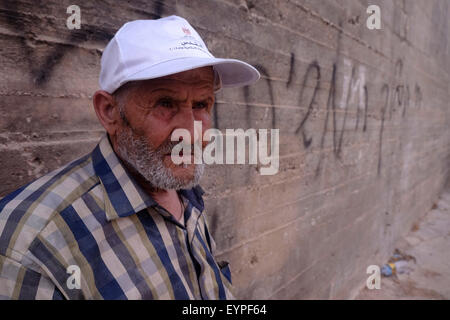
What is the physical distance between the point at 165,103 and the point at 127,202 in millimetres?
352

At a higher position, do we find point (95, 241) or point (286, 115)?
point (286, 115)

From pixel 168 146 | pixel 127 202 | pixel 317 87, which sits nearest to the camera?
pixel 127 202

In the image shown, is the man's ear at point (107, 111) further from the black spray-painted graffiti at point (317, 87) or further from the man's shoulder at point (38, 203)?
the black spray-painted graffiti at point (317, 87)

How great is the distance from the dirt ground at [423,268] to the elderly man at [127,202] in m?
4.01

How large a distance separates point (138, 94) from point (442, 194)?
426 inches

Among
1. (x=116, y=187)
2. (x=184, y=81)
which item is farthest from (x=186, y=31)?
(x=116, y=187)

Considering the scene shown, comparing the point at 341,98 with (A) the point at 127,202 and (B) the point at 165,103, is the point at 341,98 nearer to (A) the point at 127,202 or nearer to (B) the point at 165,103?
(B) the point at 165,103

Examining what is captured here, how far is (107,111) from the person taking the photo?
1102 mm

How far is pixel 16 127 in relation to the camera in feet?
3.95

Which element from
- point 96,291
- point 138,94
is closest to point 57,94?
point 138,94

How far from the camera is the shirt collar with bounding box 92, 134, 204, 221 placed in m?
0.95

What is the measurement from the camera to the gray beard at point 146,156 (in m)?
1.06
